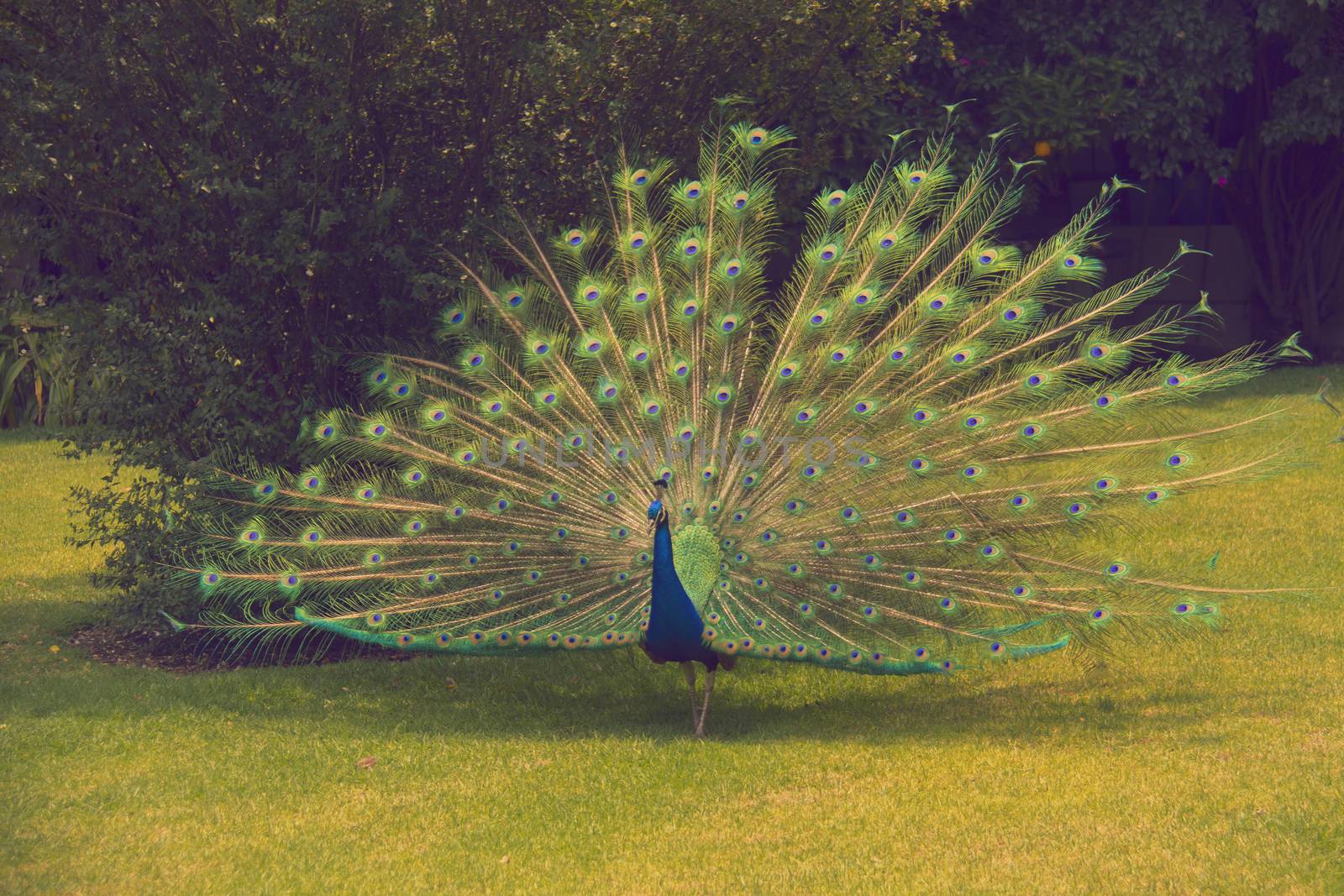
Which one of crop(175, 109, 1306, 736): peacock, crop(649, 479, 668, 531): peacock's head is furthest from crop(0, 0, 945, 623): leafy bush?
crop(649, 479, 668, 531): peacock's head

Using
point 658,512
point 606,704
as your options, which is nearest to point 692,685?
point 606,704

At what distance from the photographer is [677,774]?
228 inches

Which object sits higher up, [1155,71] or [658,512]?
[1155,71]

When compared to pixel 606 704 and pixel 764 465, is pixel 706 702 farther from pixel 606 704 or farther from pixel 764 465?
pixel 764 465

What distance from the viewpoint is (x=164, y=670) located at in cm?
754

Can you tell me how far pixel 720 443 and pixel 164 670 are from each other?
3.24 metres

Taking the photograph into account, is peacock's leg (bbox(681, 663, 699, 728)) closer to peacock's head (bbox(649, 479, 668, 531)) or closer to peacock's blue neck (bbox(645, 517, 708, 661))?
peacock's blue neck (bbox(645, 517, 708, 661))

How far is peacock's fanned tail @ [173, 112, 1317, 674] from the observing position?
6.14 meters

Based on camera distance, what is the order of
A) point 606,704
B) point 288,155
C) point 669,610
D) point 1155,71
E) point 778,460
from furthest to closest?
point 1155,71
point 288,155
point 606,704
point 778,460
point 669,610

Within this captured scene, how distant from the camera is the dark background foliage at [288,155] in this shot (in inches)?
274

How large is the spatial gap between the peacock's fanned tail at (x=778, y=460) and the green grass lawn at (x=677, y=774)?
458mm

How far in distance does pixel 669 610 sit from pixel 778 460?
3.08 feet

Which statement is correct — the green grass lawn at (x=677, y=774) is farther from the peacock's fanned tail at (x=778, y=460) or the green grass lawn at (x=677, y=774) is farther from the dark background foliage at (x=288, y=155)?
the dark background foliage at (x=288, y=155)

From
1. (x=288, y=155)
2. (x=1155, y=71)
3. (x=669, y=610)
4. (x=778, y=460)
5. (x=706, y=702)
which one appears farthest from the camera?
(x=1155, y=71)
